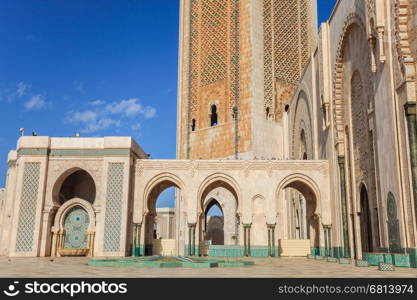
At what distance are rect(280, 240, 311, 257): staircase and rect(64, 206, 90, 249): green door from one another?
7.85 metres

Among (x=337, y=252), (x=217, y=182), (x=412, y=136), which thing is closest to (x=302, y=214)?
(x=217, y=182)

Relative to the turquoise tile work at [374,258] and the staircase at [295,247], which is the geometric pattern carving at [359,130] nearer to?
the turquoise tile work at [374,258]

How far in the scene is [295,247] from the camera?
18312 mm

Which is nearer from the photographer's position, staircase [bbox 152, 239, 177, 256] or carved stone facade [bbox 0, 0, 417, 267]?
carved stone facade [bbox 0, 0, 417, 267]

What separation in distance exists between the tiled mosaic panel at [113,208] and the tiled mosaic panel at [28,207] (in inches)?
104

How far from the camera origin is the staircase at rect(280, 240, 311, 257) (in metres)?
18.2

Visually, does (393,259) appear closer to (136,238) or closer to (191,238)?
(191,238)

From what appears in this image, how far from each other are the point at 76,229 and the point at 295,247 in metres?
8.75

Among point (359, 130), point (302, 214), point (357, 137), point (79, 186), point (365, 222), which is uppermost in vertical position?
point (359, 130)

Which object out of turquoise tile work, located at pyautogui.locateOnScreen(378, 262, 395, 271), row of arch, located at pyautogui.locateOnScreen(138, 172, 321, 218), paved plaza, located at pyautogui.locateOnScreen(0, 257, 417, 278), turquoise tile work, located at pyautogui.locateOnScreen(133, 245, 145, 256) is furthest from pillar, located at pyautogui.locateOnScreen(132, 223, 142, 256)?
turquoise tile work, located at pyautogui.locateOnScreen(378, 262, 395, 271)

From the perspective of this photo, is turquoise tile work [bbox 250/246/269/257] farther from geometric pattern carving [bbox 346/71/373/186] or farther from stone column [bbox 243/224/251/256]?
geometric pattern carving [bbox 346/71/373/186]

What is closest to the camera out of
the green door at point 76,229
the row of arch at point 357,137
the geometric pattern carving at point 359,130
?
the row of arch at point 357,137

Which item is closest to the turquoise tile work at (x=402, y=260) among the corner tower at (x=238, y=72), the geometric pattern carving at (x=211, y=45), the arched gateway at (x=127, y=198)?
the arched gateway at (x=127, y=198)

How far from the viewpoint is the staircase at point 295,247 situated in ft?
59.8
